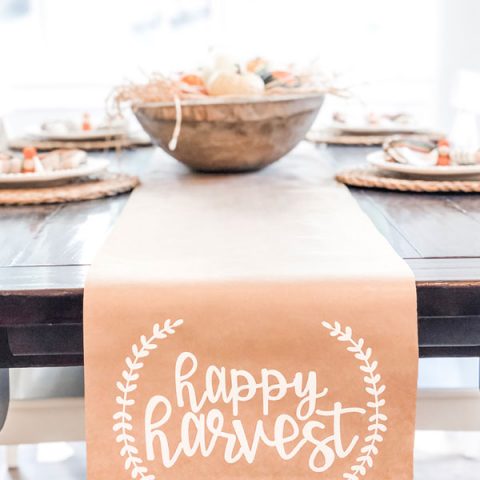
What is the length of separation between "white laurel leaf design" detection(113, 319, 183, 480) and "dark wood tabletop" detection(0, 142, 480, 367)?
7 centimetres

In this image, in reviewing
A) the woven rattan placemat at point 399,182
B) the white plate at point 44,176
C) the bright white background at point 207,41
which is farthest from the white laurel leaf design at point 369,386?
the bright white background at point 207,41

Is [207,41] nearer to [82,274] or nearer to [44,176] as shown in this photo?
[44,176]

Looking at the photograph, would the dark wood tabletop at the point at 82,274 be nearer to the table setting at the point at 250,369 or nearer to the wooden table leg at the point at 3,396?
the table setting at the point at 250,369

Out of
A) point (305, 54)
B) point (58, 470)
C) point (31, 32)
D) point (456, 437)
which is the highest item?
point (31, 32)

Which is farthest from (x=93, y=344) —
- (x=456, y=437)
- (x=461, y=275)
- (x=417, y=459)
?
(x=456, y=437)

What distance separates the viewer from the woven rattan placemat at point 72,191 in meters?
1.29

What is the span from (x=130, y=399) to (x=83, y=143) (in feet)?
4.49

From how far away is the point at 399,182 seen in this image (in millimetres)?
1327

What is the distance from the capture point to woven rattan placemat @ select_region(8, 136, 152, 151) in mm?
2005

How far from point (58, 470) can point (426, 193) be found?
45.7 inches

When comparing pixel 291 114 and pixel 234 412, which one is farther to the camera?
pixel 291 114

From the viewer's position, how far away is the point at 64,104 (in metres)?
4.69

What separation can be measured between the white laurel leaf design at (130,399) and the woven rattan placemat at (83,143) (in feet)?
4.05

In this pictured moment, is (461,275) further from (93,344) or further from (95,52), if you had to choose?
(95,52)
